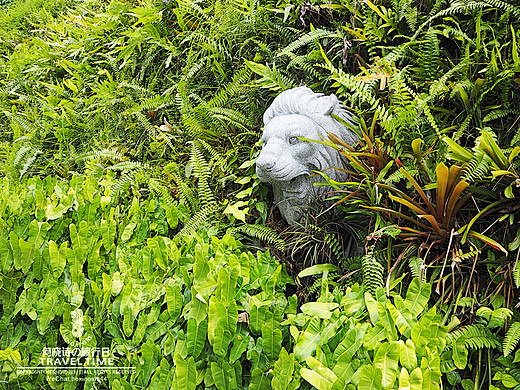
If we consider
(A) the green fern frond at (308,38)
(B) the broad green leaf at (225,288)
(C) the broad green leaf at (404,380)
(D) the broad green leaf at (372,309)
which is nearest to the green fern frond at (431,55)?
(A) the green fern frond at (308,38)

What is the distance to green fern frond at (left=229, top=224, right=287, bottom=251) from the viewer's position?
2.94 metres

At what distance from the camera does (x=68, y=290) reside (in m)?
2.43

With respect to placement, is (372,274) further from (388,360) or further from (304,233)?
(388,360)

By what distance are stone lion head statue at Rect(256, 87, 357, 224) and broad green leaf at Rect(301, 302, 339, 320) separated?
953 millimetres

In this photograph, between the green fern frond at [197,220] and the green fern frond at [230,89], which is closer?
the green fern frond at [197,220]

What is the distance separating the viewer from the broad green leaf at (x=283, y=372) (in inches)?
64.6

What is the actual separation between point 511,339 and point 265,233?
1.56m

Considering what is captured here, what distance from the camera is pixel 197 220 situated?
317 centimetres

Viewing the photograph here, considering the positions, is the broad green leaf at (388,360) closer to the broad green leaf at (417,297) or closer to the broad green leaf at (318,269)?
the broad green leaf at (417,297)

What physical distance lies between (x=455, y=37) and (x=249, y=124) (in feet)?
5.56

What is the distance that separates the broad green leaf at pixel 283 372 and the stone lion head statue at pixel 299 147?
4.17 feet

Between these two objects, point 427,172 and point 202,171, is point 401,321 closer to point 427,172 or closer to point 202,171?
point 427,172

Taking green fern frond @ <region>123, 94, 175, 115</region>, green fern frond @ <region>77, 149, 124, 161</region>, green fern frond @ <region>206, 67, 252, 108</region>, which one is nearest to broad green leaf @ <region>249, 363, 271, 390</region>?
green fern frond @ <region>206, 67, 252, 108</region>

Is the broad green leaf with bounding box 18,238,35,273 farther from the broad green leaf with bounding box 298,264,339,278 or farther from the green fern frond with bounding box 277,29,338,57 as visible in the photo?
the green fern frond with bounding box 277,29,338,57
